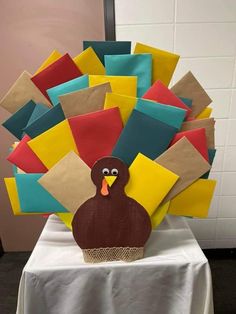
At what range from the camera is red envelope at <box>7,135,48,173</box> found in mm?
684

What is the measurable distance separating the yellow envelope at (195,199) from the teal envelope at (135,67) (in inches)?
11.2

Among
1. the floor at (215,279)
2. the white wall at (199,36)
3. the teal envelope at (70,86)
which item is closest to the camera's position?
the teal envelope at (70,86)

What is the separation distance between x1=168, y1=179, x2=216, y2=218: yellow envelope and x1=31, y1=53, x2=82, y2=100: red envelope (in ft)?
1.37

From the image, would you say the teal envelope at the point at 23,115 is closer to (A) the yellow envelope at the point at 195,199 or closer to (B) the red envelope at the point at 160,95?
(B) the red envelope at the point at 160,95

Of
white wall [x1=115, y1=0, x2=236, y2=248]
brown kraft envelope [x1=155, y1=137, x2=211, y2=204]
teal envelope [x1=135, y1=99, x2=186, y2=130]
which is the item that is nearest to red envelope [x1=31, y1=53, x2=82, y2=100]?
teal envelope [x1=135, y1=99, x2=186, y2=130]

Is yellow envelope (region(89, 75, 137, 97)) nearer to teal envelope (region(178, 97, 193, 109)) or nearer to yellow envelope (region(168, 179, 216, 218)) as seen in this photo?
teal envelope (region(178, 97, 193, 109))

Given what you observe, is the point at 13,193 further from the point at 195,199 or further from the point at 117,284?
the point at 195,199

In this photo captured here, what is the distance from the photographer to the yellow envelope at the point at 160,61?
2.58ft

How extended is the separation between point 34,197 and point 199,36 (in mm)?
1194

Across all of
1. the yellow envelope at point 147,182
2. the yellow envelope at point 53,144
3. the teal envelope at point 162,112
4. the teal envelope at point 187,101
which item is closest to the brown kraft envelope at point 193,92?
the teal envelope at point 187,101

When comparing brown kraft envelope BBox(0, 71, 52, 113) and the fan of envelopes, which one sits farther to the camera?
brown kraft envelope BBox(0, 71, 52, 113)

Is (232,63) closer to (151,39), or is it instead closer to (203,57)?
(203,57)

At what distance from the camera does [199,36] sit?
143 centimetres

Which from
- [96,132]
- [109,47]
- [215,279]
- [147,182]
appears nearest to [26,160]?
[96,132]
